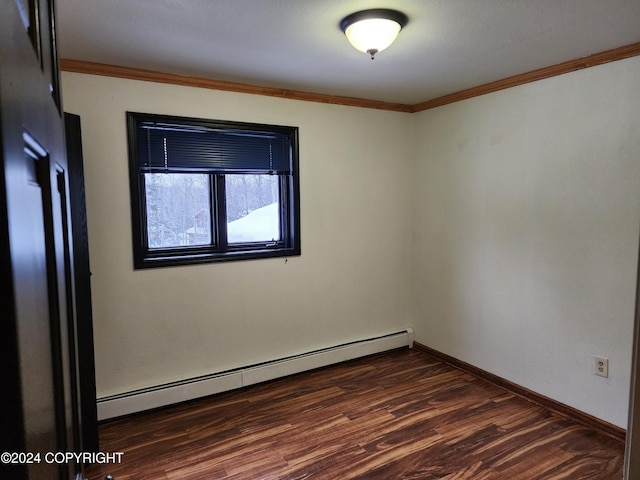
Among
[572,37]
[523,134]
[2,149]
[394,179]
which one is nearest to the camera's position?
[2,149]

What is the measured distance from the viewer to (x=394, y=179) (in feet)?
12.0

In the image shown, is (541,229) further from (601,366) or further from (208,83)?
A: (208,83)

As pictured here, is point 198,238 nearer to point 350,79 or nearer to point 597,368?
point 350,79

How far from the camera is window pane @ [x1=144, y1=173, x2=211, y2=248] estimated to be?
272 cm

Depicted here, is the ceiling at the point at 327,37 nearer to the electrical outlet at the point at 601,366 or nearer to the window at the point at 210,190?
the window at the point at 210,190

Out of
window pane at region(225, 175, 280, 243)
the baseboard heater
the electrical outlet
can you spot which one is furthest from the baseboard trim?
window pane at region(225, 175, 280, 243)

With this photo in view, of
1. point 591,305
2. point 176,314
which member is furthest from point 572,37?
point 176,314

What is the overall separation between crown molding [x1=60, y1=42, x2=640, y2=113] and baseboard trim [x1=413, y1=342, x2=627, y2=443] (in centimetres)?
206

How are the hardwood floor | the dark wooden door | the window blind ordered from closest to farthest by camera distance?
the dark wooden door, the hardwood floor, the window blind

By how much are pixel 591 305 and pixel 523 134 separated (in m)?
1.21

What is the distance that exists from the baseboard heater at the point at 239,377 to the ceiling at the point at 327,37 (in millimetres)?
2103

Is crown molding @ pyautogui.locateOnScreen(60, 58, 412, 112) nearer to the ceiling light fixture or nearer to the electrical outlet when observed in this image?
the ceiling light fixture

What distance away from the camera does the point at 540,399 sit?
2762mm

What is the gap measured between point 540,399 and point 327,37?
271cm
